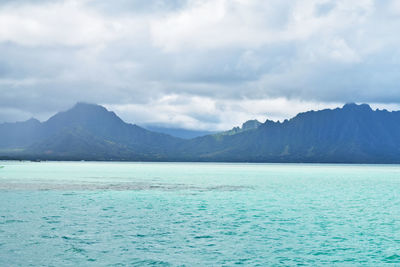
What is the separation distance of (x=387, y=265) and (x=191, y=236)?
18.1 metres

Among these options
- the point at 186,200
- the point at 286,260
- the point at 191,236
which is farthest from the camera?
the point at 186,200

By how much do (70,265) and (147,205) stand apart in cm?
3712

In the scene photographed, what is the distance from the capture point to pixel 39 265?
32250 millimetres

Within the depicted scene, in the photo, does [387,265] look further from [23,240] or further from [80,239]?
[23,240]

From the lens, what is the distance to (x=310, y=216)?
5934cm

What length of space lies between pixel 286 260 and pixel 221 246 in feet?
21.3

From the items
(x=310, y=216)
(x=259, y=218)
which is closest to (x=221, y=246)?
(x=259, y=218)

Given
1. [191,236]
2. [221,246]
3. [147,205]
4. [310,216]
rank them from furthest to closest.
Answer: [147,205] < [310,216] < [191,236] < [221,246]

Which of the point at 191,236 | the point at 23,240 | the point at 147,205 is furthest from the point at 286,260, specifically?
the point at 147,205

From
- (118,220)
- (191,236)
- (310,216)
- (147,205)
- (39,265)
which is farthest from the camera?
(147,205)

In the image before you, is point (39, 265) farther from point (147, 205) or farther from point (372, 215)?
point (372, 215)

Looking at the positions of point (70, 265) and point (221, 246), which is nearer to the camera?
point (70, 265)

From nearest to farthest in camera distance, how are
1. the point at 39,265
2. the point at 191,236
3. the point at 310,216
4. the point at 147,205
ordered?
1. the point at 39,265
2. the point at 191,236
3. the point at 310,216
4. the point at 147,205

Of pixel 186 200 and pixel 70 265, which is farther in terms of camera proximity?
pixel 186 200
